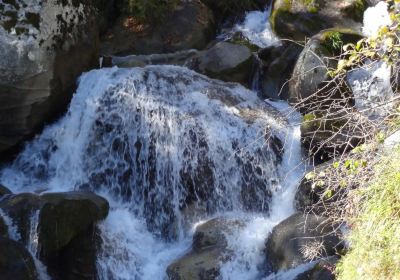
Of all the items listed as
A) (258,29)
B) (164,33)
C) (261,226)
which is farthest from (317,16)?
(261,226)

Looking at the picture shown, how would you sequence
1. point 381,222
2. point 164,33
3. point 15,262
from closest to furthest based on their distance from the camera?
point 381,222 → point 15,262 → point 164,33

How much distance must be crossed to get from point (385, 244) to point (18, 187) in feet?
19.6

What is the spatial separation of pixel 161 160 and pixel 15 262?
9.82 ft

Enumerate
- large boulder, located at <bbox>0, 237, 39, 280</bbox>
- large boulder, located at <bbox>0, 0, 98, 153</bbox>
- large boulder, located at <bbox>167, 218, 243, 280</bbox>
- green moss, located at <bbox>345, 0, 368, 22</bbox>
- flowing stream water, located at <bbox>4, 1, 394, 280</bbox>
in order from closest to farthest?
large boulder, located at <bbox>0, 237, 39, 280</bbox>, large boulder, located at <bbox>167, 218, 243, 280</bbox>, flowing stream water, located at <bbox>4, 1, 394, 280</bbox>, large boulder, located at <bbox>0, 0, 98, 153</bbox>, green moss, located at <bbox>345, 0, 368, 22</bbox>

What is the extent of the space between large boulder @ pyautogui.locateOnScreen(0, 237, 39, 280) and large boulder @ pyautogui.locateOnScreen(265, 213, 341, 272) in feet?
9.35

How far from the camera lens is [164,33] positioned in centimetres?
1208

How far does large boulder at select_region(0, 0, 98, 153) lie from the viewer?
26.8 feet

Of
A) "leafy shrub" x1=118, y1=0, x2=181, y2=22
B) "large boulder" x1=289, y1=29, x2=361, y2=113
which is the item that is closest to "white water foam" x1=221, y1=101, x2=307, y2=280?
"large boulder" x1=289, y1=29, x2=361, y2=113

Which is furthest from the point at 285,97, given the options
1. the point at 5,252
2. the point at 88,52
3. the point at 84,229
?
the point at 5,252

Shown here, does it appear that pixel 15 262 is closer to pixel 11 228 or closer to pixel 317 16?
pixel 11 228

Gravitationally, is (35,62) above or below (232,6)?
below

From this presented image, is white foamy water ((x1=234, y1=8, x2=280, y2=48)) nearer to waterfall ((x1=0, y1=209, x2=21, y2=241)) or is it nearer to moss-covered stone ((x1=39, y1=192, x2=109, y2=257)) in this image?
moss-covered stone ((x1=39, y1=192, x2=109, y2=257))

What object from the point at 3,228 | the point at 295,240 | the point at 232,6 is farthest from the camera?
the point at 232,6

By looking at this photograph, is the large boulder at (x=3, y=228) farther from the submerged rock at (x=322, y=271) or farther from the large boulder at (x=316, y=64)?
the large boulder at (x=316, y=64)
